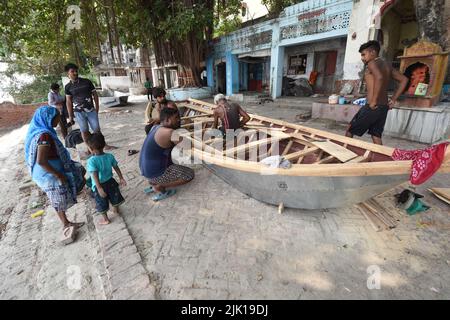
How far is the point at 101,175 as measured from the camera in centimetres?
272

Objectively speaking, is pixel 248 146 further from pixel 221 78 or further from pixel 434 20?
pixel 221 78

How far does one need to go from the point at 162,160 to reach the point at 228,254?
5.61ft

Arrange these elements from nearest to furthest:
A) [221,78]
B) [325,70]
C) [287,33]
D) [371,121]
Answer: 1. [371,121]
2. [287,33]
3. [325,70]
4. [221,78]

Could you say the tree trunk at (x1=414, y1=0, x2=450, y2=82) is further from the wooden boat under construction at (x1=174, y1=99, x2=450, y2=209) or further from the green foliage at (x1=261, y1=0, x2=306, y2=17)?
the green foliage at (x1=261, y1=0, x2=306, y2=17)

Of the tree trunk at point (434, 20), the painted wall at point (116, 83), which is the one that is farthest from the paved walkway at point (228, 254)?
the painted wall at point (116, 83)

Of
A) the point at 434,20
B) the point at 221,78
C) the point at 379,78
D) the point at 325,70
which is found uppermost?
the point at 434,20

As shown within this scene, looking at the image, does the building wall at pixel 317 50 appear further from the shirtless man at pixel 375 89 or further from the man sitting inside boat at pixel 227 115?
the man sitting inside boat at pixel 227 115

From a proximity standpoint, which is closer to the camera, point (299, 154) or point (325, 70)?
point (299, 154)

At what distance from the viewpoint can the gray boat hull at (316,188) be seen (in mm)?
2201

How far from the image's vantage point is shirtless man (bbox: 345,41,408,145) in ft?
11.4

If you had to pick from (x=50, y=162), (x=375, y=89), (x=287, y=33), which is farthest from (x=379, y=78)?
(x=287, y=33)

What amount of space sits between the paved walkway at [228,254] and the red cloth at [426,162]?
87 cm

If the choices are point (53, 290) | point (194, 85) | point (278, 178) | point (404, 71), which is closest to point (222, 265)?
point (278, 178)

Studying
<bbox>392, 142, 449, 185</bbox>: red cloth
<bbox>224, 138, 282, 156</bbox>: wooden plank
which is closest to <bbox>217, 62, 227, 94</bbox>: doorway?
<bbox>224, 138, 282, 156</bbox>: wooden plank
